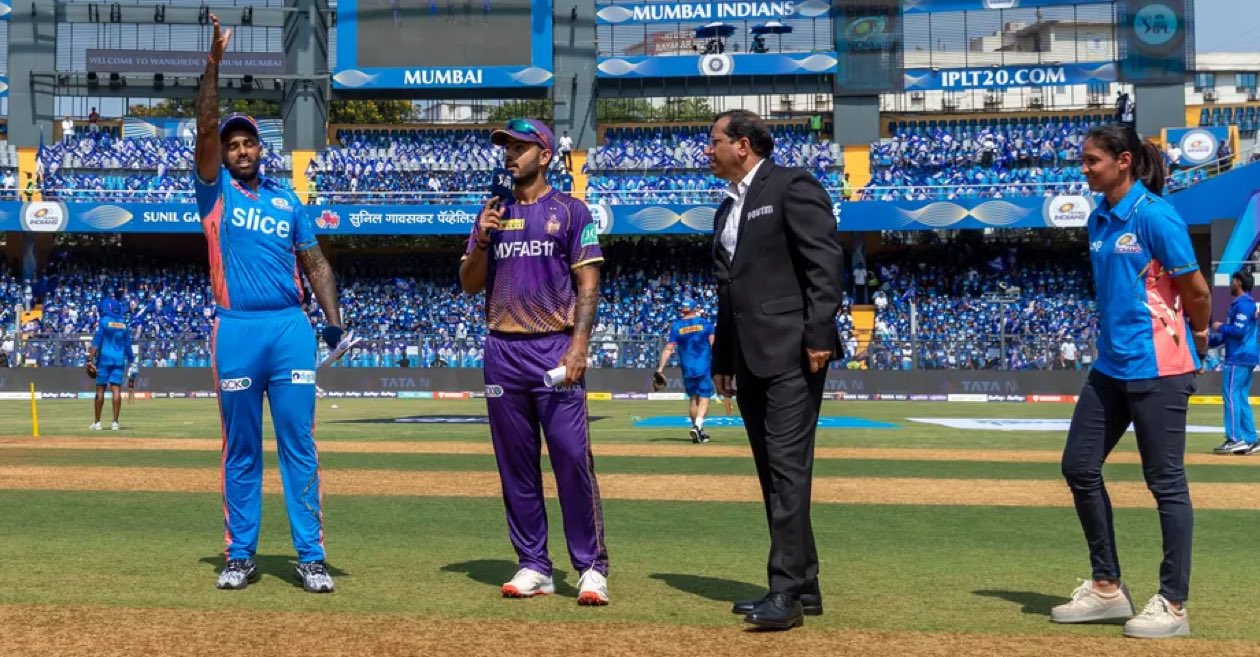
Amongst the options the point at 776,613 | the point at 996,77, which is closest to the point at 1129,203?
the point at 776,613

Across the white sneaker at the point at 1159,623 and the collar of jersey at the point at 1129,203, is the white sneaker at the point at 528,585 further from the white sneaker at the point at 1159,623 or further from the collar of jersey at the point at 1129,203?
the collar of jersey at the point at 1129,203

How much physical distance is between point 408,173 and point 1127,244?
44.7 m

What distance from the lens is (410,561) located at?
7.73 m

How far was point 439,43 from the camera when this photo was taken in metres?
48.6

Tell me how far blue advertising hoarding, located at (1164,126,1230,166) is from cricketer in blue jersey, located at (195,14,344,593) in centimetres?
4313

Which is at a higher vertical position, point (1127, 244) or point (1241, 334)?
point (1127, 244)

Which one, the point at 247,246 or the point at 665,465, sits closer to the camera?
the point at 247,246

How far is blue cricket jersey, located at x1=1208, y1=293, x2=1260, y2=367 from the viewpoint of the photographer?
16.1 metres

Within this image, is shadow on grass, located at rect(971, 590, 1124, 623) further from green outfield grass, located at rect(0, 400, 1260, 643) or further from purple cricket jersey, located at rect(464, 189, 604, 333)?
purple cricket jersey, located at rect(464, 189, 604, 333)

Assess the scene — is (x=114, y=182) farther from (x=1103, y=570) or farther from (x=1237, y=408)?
(x=1103, y=570)

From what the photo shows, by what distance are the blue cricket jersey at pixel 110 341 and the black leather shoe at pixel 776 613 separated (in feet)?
56.5

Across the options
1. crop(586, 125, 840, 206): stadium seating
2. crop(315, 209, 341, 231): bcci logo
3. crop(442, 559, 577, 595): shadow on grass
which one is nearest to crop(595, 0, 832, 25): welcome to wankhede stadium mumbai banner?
crop(586, 125, 840, 206): stadium seating

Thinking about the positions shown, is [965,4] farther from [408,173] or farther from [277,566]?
[277,566]

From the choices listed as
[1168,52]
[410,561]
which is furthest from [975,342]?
[410,561]
